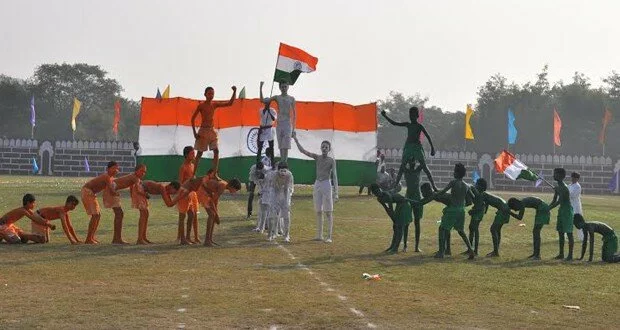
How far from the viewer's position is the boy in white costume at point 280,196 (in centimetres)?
2081

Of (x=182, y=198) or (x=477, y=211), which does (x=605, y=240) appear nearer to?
(x=477, y=211)

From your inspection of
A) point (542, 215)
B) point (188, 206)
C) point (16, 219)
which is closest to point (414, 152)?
point (542, 215)

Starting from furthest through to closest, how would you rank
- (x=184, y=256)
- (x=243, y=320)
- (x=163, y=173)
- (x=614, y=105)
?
(x=614, y=105) → (x=163, y=173) → (x=184, y=256) → (x=243, y=320)

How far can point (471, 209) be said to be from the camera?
1933 cm

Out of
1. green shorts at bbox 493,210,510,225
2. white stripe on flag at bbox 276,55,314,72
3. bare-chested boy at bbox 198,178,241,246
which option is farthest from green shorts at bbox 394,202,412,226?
white stripe on flag at bbox 276,55,314,72

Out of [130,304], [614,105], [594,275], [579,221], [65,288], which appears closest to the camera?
[130,304]

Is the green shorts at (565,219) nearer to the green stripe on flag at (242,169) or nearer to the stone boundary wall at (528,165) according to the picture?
the green stripe on flag at (242,169)

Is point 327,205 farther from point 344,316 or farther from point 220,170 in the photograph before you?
point 220,170

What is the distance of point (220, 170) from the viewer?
4116cm

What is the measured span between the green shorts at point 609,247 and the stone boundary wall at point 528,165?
1809 inches

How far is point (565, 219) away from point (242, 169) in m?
23.3


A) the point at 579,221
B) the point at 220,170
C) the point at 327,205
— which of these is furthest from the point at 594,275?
the point at 220,170

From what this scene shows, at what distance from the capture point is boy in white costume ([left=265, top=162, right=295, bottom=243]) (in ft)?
68.3

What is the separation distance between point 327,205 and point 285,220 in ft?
2.89
